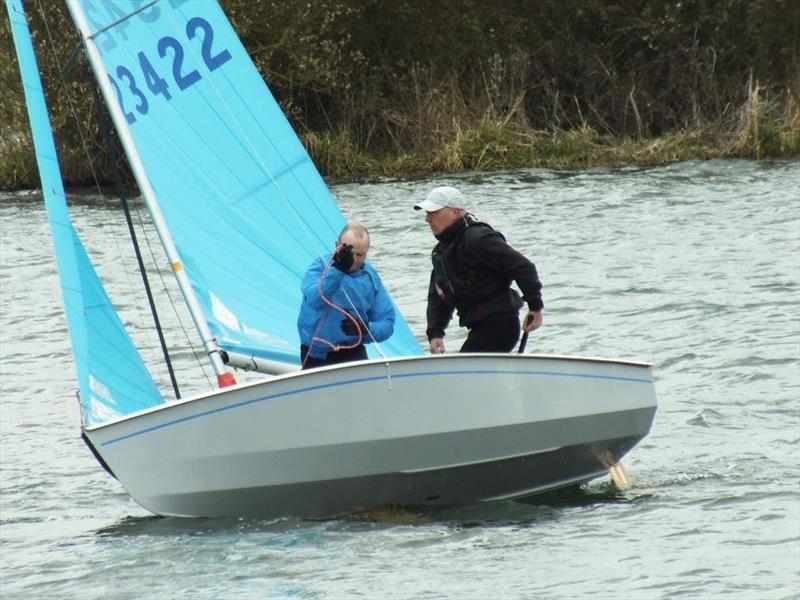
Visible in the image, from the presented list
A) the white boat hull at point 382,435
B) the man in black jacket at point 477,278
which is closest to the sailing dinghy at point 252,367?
the white boat hull at point 382,435

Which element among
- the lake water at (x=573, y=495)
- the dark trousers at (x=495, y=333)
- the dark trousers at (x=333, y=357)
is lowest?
the lake water at (x=573, y=495)

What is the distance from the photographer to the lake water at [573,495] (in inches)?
256

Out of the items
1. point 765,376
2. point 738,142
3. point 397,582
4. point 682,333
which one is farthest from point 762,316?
point 738,142

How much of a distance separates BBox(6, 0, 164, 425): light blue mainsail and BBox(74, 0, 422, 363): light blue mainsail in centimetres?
41

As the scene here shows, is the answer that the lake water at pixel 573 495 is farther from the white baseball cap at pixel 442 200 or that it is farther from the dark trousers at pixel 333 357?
the white baseball cap at pixel 442 200

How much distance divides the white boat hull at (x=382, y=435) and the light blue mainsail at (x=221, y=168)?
970 mm

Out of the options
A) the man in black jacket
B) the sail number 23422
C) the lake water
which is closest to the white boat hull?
the lake water

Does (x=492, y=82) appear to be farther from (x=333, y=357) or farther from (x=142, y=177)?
(x=333, y=357)

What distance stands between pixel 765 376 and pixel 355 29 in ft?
54.0

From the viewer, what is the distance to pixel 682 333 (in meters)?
12.0

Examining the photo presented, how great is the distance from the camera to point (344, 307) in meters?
7.21

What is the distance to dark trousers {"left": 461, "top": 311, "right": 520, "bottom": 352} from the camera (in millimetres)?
7598

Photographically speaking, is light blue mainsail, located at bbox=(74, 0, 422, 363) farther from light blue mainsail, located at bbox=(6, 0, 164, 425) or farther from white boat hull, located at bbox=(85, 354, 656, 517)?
white boat hull, located at bbox=(85, 354, 656, 517)

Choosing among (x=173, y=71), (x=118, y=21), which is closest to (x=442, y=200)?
(x=173, y=71)
